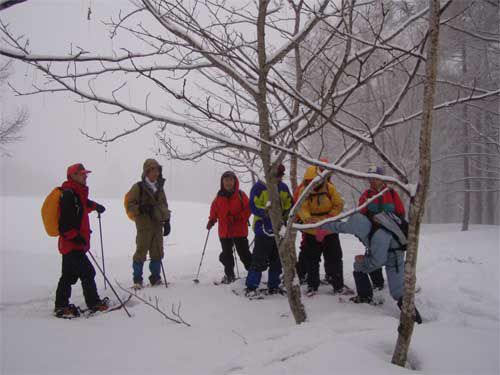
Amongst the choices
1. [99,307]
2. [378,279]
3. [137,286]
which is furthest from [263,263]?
[99,307]

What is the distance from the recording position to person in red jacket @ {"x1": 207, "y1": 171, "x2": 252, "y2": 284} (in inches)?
212

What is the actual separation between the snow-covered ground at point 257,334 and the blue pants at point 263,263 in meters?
0.36

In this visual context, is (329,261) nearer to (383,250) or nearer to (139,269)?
(383,250)

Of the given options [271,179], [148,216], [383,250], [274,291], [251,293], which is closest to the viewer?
[271,179]

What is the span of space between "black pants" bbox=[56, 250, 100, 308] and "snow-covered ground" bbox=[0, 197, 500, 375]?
34 centimetres

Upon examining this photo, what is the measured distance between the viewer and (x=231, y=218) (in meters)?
5.41

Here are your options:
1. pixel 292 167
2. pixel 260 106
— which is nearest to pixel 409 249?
pixel 260 106

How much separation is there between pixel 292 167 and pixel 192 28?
374 centimetres

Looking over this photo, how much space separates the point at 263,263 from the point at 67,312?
2612 mm

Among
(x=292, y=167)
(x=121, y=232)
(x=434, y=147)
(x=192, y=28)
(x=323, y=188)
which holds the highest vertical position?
(x=434, y=147)

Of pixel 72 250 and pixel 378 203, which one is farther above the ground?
pixel 378 203

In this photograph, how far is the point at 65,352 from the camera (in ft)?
8.99

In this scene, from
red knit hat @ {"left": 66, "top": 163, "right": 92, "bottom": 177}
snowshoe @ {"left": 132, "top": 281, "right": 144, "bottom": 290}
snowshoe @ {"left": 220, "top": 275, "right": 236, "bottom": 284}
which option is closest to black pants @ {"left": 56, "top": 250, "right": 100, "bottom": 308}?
snowshoe @ {"left": 132, "top": 281, "right": 144, "bottom": 290}

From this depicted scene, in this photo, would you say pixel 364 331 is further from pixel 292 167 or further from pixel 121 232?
pixel 121 232
